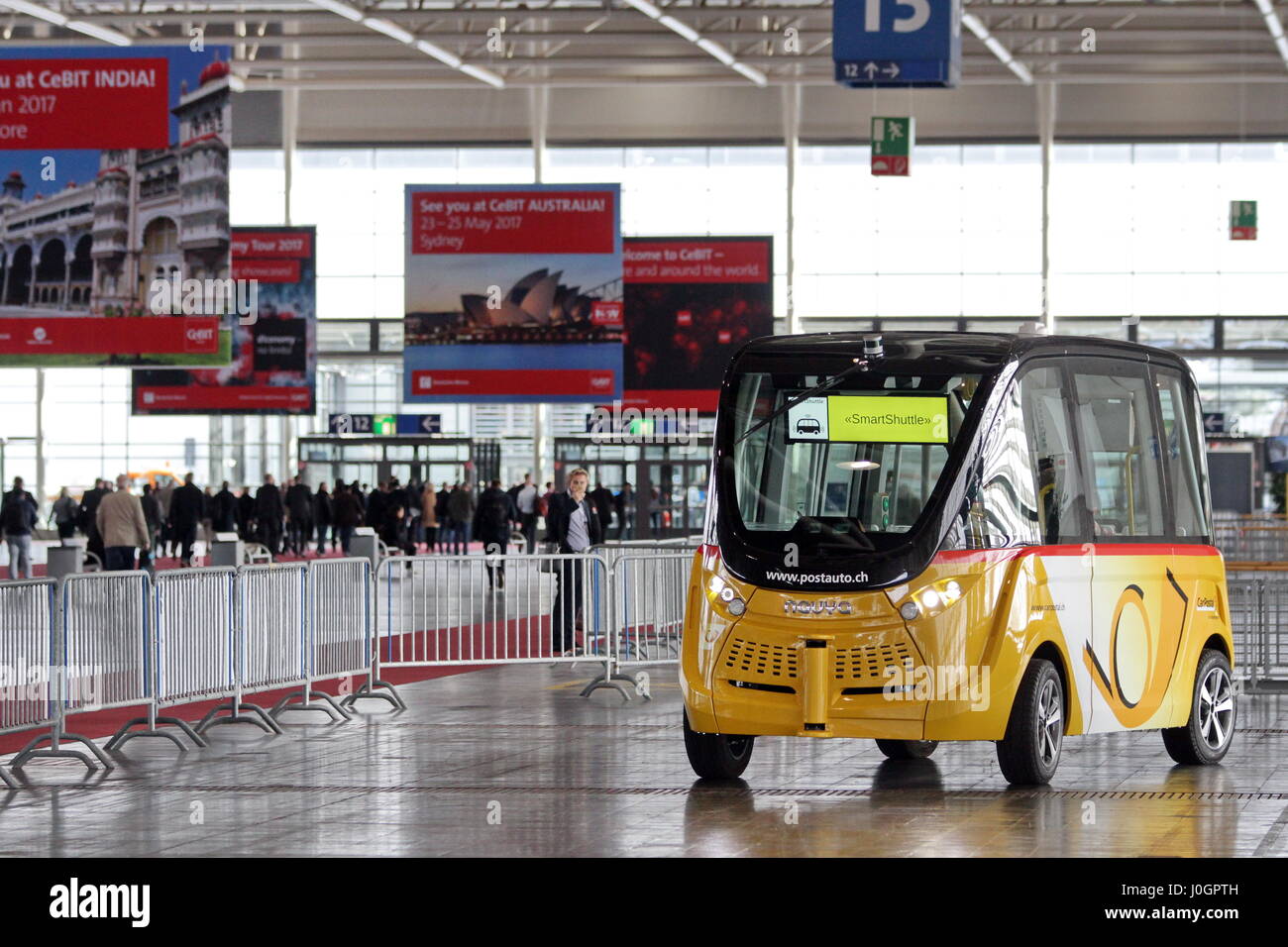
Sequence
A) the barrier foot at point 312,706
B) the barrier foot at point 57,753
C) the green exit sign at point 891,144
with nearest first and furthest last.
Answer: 1. the barrier foot at point 57,753
2. the barrier foot at point 312,706
3. the green exit sign at point 891,144

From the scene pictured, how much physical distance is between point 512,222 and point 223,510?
15.3 meters

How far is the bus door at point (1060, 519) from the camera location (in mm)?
11117

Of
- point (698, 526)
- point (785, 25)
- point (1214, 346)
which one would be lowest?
point (698, 526)

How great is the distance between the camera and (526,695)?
16.9 meters

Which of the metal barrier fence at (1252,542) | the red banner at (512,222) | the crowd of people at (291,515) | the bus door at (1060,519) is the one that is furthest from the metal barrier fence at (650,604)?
the metal barrier fence at (1252,542)

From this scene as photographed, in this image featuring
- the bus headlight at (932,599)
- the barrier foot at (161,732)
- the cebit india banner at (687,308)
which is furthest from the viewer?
the cebit india banner at (687,308)

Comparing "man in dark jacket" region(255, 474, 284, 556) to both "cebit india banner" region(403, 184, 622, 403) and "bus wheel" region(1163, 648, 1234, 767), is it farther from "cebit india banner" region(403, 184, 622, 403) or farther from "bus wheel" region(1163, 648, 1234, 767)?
"bus wheel" region(1163, 648, 1234, 767)

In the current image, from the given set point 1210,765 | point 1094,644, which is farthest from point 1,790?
point 1210,765

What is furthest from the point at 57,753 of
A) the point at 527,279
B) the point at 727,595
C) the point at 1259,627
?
the point at 527,279

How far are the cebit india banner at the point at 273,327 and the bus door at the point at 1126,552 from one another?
77.2 ft

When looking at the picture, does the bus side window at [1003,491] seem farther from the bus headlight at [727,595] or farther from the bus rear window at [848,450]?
the bus headlight at [727,595]

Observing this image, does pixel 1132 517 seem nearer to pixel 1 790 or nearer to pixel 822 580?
pixel 822 580

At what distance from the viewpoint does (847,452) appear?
1111 centimetres
